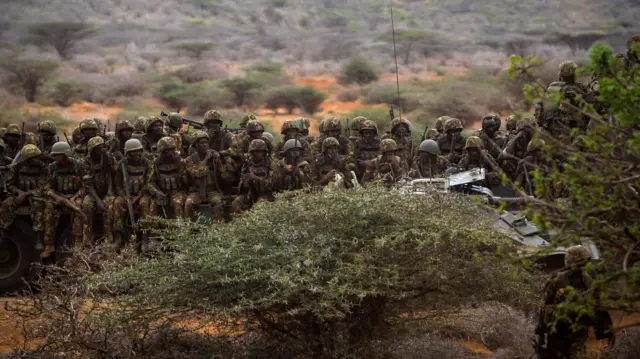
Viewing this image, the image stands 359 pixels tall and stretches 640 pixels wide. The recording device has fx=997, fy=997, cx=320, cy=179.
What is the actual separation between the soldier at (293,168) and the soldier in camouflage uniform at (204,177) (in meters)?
0.95

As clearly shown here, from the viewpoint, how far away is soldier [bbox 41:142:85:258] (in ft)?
49.3

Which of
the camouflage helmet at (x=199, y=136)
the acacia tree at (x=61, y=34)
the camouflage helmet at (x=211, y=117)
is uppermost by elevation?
the acacia tree at (x=61, y=34)

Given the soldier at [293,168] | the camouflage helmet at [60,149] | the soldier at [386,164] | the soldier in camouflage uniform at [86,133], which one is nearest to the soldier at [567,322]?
the soldier at [293,168]

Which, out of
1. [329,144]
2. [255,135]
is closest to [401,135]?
[329,144]

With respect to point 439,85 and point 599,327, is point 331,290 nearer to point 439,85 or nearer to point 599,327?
point 599,327

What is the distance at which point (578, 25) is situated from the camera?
1280 inches

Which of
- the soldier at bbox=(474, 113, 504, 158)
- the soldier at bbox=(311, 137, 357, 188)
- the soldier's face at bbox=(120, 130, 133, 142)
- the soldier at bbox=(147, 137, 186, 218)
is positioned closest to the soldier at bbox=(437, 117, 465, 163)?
the soldier at bbox=(474, 113, 504, 158)

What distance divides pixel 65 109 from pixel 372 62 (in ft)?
33.2

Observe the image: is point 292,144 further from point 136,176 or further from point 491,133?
point 491,133

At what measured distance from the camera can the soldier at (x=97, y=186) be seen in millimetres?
15031

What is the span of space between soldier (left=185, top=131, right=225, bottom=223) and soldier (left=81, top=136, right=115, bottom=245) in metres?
1.23

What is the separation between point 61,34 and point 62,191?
1833 cm

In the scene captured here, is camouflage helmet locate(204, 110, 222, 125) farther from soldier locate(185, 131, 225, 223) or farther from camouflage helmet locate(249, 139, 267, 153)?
camouflage helmet locate(249, 139, 267, 153)

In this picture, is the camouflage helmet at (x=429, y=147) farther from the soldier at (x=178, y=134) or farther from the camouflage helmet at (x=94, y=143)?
the camouflage helmet at (x=94, y=143)
